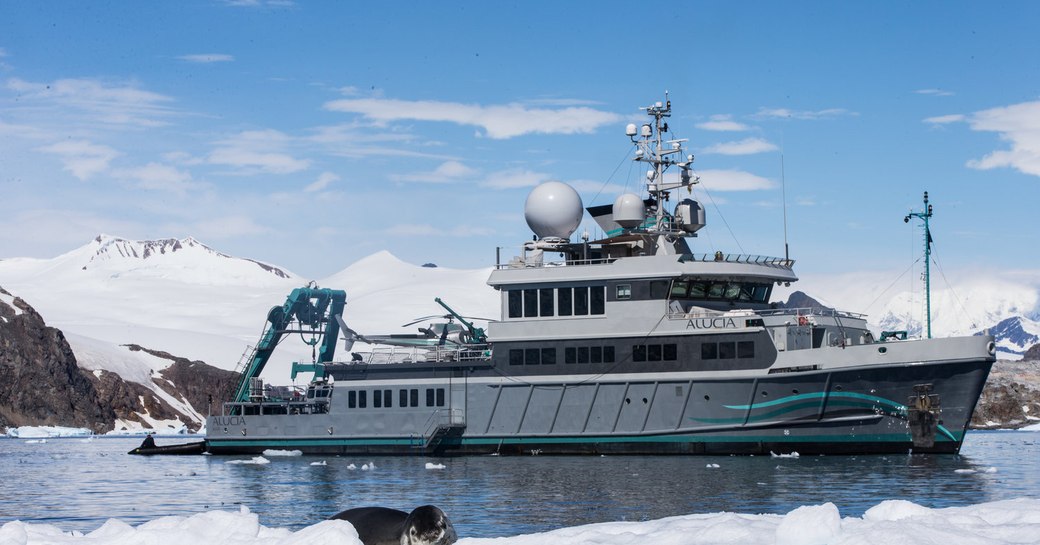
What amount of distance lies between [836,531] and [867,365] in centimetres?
2235

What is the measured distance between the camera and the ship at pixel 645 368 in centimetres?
3588

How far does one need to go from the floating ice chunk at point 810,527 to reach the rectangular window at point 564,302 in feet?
83.4

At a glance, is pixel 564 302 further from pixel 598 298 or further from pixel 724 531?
pixel 724 531

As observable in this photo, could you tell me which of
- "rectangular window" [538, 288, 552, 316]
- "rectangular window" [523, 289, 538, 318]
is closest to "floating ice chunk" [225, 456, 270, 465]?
"rectangular window" [523, 289, 538, 318]

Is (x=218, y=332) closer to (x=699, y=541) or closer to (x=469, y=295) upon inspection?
(x=469, y=295)

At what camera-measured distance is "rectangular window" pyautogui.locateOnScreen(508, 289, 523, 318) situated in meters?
40.4

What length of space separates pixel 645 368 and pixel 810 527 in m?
24.4

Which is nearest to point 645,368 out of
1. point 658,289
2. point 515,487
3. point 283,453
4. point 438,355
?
→ point 658,289

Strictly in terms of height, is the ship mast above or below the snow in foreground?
above

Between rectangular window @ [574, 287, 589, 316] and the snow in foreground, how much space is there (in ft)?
75.2

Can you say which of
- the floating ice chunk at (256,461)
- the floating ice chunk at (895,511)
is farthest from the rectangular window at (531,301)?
the floating ice chunk at (895,511)

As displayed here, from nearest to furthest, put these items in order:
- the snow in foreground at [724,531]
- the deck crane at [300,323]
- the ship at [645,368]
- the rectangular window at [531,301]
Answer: the snow in foreground at [724,531] < the ship at [645,368] < the rectangular window at [531,301] < the deck crane at [300,323]

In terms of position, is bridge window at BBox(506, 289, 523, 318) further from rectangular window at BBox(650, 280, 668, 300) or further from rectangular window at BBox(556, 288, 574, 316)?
rectangular window at BBox(650, 280, 668, 300)

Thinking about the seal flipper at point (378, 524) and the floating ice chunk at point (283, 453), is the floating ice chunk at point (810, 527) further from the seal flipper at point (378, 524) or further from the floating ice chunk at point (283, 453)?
the floating ice chunk at point (283, 453)
